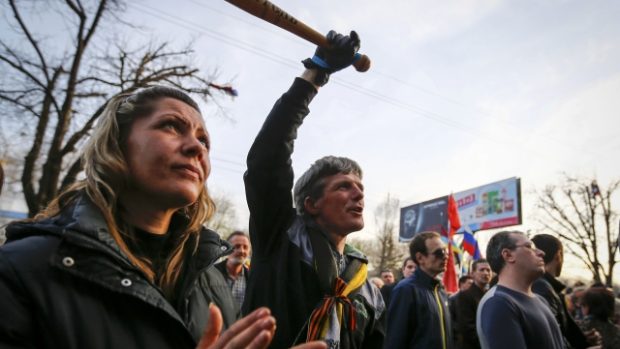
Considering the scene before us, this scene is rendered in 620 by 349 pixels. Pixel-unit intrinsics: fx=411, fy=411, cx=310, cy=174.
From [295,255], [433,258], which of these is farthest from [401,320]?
[295,255]

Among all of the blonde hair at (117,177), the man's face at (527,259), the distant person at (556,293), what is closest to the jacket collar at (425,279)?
the man's face at (527,259)

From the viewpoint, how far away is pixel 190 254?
4.82ft

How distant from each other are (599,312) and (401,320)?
2273 mm

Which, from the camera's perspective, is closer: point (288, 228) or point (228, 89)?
point (288, 228)

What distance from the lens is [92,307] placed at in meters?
1.01

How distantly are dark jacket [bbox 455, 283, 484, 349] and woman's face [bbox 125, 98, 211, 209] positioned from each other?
4504mm

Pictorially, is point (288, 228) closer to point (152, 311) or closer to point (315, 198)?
point (315, 198)

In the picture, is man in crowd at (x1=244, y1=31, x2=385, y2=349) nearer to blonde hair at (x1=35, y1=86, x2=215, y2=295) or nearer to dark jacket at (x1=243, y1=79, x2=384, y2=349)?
dark jacket at (x1=243, y1=79, x2=384, y2=349)

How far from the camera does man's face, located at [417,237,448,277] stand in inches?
157

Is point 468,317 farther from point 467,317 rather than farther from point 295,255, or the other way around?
point 295,255

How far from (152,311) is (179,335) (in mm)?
100

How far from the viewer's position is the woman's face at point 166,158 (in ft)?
4.45

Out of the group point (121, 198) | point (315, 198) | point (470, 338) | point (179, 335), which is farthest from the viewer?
point (470, 338)

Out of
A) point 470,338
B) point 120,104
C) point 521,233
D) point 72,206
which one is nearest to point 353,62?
point 120,104
